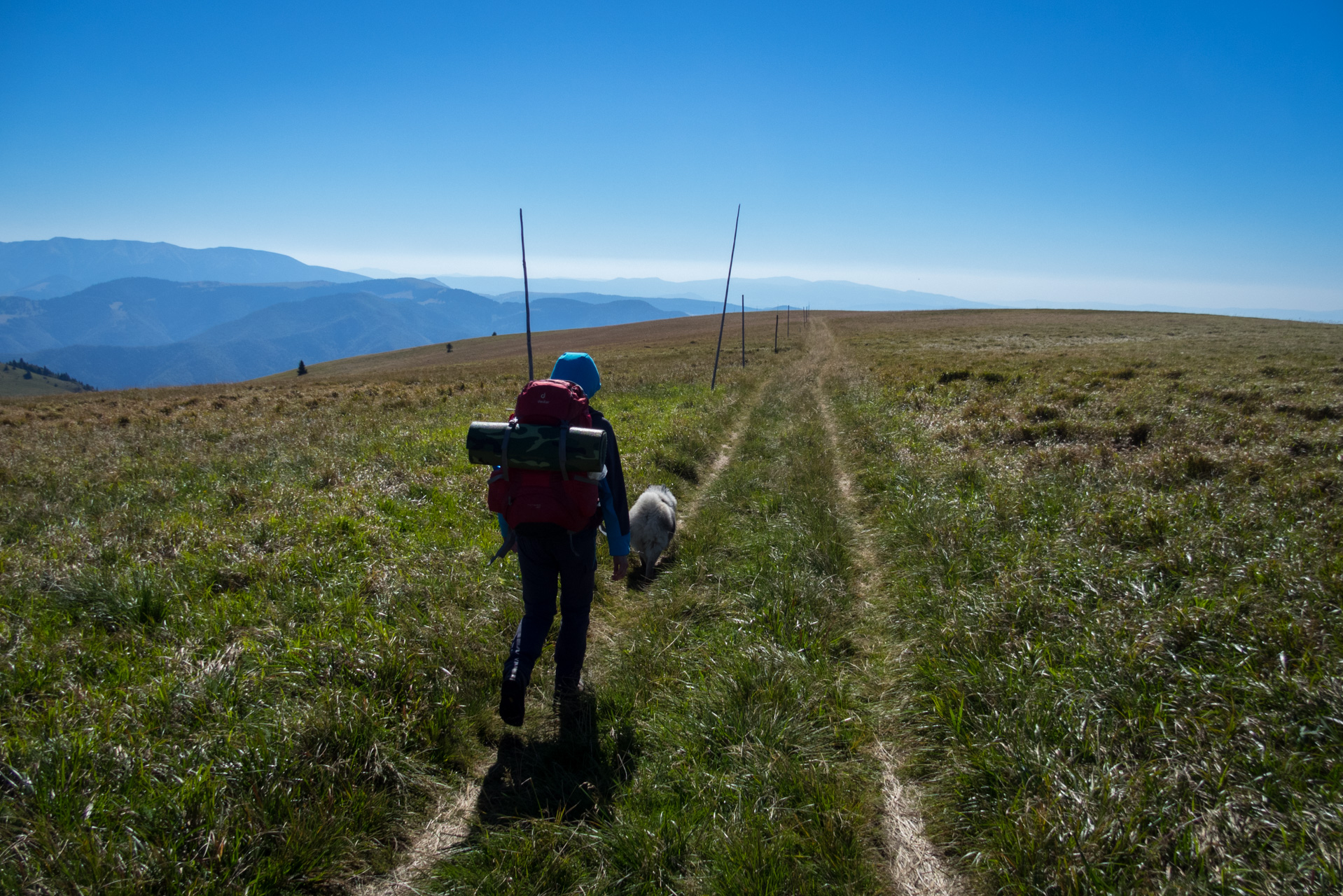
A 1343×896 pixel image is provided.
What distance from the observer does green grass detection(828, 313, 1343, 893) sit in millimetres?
2635

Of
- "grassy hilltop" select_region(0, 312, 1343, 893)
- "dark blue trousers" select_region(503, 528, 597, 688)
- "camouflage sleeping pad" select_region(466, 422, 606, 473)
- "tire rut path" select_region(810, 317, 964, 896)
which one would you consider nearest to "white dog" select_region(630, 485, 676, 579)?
"grassy hilltop" select_region(0, 312, 1343, 893)

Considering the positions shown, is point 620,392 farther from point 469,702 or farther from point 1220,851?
point 1220,851

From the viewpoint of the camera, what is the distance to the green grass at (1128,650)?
263cm

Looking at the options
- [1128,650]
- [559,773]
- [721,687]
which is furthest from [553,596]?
[1128,650]

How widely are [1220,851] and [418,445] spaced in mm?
11183

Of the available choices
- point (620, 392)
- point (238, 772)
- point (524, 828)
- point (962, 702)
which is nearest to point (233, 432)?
point (620, 392)

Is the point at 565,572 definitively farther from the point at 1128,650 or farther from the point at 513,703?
the point at 1128,650

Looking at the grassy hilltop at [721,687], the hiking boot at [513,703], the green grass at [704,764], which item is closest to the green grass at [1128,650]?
the grassy hilltop at [721,687]

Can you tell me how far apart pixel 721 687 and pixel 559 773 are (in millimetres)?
1216

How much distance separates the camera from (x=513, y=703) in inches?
143

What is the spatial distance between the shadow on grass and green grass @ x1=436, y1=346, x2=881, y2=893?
11 millimetres

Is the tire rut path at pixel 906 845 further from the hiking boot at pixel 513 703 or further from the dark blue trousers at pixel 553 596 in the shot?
the hiking boot at pixel 513 703

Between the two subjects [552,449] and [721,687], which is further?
[721,687]

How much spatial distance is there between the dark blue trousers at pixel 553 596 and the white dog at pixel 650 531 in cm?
235
